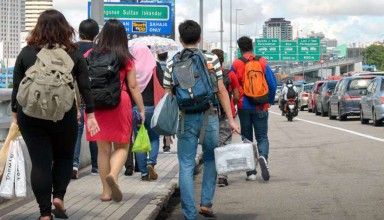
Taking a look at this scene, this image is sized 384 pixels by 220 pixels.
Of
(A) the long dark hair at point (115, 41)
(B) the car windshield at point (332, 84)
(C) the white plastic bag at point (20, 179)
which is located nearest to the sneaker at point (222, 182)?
(A) the long dark hair at point (115, 41)

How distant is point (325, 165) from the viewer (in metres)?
14.5

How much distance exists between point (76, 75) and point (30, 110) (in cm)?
72

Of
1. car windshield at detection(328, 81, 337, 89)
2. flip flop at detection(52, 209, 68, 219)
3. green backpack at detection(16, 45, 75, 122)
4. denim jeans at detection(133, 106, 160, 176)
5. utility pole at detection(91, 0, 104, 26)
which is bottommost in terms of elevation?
flip flop at detection(52, 209, 68, 219)

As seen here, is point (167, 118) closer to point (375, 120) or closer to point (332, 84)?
point (375, 120)

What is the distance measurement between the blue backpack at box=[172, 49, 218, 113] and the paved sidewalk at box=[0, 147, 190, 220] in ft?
3.68

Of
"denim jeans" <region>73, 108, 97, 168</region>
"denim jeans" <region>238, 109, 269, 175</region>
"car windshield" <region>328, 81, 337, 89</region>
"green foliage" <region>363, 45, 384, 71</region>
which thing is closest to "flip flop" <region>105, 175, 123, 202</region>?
"denim jeans" <region>73, 108, 97, 168</region>

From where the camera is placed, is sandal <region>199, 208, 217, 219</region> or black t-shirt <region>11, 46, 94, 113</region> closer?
black t-shirt <region>11, 46, 94, 113</region>

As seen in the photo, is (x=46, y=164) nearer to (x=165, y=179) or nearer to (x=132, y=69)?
(x=132, y=69)

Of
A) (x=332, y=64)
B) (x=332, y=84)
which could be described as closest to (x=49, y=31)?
(x=332, y=84)

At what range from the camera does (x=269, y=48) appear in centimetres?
8588

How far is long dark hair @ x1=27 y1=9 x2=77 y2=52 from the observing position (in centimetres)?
709

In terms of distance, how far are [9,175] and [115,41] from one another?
223 cm

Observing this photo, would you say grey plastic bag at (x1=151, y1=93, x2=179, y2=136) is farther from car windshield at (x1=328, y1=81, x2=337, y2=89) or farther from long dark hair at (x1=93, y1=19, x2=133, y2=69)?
car windshield at (x1=328, y1=81, x2=337, y2=89)

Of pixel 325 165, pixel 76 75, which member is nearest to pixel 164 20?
pixel 325 165
